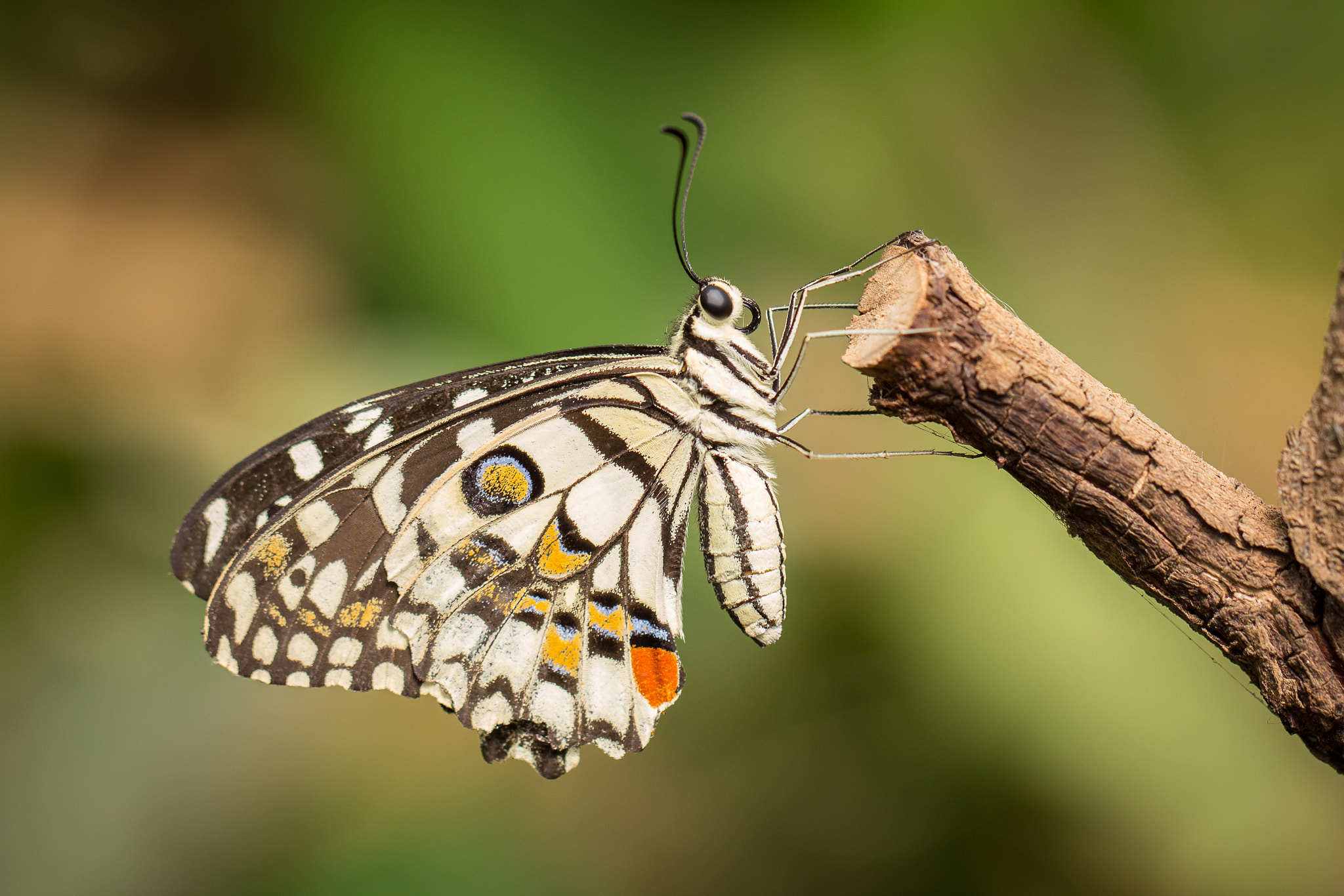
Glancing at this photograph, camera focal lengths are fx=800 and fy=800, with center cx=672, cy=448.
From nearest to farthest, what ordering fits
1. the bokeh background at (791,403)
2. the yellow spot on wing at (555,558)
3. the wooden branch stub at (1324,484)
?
the wooden branch stub at (1324,484) → the yellow spot on wing at (555,558) → the bokeh background at (791,403)

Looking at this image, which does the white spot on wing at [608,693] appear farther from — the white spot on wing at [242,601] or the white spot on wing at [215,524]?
the white spot on wing at [215,524]

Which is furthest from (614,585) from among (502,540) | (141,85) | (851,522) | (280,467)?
(141,85)

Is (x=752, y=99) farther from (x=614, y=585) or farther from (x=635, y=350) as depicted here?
(x=614, y=585)

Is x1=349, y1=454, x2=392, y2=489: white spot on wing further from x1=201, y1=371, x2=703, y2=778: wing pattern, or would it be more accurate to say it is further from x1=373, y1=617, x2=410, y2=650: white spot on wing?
x1=373, y1=617, x2=410, y2=650: white spot on wing

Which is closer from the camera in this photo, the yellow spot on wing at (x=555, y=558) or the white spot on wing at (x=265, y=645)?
the white spot on wing at (x=265, y=645)

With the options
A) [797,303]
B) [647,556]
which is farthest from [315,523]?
[797,303]

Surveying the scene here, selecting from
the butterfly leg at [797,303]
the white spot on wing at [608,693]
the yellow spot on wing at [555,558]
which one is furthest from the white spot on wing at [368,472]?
the butterfly leg at [797,303]

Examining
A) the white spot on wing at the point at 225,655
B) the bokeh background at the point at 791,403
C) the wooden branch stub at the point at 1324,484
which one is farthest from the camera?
the bokeh background at the point at 791,403
